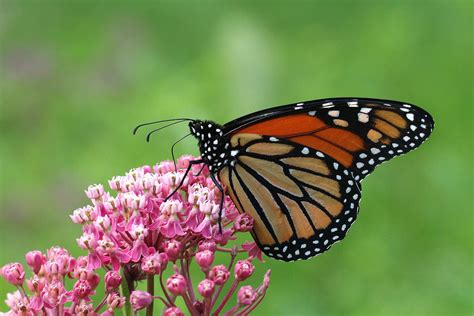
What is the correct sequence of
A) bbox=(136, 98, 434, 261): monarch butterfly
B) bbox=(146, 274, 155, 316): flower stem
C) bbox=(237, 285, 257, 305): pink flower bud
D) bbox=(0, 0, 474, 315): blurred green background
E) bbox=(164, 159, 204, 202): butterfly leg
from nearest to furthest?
bbox=(146, 274, 155, 316): flower stem → bbox=(237, 285, 257, 305): pink flower bud → bbox=(164, 159, 204, 202): butterfly leg → bbox=(136, 98, 434, 261): monarch butterfly → bbox=(0, 0, 474, 315): blurred green background

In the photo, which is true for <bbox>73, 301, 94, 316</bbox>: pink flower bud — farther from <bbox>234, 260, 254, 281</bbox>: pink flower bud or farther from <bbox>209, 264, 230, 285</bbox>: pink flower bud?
<bbox>234, 260, 254, 281</bbox>: pink flower bud

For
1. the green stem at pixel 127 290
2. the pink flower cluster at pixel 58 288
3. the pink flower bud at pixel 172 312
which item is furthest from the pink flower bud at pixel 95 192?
the pink flower bud at pixel 172 312

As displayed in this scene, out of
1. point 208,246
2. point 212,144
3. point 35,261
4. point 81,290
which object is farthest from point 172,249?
point 212,144

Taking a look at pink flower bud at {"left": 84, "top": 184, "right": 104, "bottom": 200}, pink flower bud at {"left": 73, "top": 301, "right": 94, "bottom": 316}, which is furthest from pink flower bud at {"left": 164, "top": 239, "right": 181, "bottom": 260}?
pink flower bud at {"left": 84, "top": 184, "right": 104, "bottom": 200}

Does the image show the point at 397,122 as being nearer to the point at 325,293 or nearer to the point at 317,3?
the point at 325,293

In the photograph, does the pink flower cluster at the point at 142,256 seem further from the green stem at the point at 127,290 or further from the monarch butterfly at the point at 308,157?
the monarch butterfly at the point at 308,157

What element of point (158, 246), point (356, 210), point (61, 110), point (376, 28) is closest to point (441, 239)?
point (356, 210)
